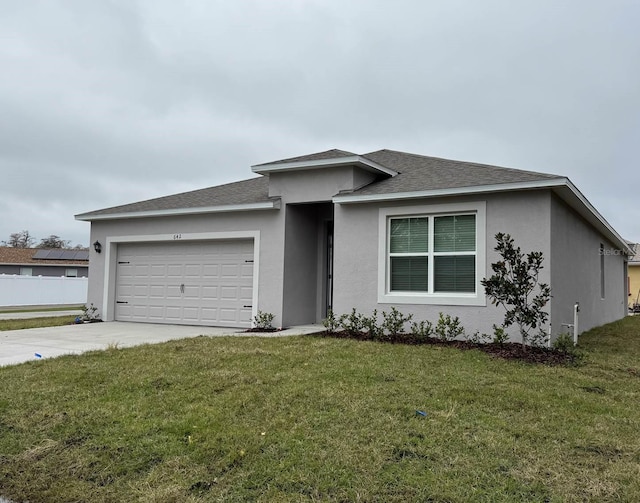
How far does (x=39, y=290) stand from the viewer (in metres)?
27.6

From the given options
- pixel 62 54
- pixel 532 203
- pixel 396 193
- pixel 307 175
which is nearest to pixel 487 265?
pixel 532 203

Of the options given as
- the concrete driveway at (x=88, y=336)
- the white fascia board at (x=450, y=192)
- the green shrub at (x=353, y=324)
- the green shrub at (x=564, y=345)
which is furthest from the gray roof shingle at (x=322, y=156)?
the green shrub at (x=564, y=345)

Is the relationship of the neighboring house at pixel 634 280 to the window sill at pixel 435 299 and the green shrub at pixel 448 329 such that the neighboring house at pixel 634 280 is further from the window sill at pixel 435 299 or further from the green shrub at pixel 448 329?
the green shrub at pixel 448 329

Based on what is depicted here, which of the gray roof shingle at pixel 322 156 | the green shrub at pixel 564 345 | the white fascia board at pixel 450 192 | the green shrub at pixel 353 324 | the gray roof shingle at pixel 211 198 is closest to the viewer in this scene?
the green shrub at pixel 564 345

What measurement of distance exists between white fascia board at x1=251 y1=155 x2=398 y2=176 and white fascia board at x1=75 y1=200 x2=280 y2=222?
2.69ft

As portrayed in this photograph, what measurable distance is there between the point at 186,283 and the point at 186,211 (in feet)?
6.30

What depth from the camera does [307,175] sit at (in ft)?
38.4

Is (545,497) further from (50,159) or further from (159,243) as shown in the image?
(50,159)

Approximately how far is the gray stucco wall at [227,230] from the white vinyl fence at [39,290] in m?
15.1

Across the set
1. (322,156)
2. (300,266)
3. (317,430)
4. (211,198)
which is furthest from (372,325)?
(211,198)

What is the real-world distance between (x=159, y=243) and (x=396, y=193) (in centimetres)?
702

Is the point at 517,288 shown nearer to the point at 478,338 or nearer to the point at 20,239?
the point at 478,338

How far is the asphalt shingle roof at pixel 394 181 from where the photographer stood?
975cm

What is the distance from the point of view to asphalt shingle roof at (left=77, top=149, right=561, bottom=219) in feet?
32.0
